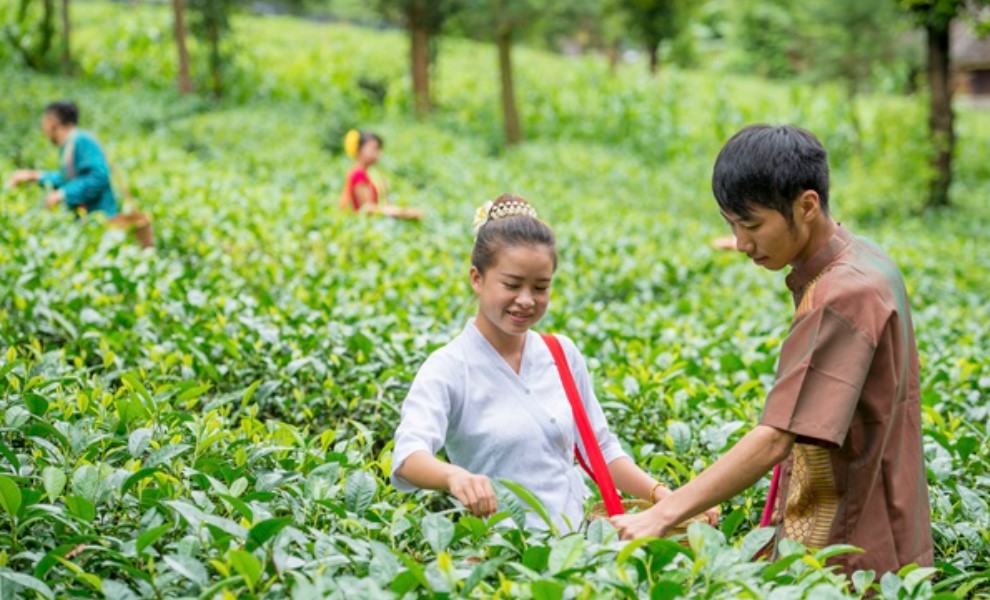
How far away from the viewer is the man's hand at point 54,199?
725 centimetres

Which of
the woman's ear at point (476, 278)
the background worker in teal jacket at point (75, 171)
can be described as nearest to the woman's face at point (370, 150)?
the background worker in teal jacket at point (75, 171)

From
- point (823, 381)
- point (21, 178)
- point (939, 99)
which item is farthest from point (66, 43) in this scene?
point (823, 381)

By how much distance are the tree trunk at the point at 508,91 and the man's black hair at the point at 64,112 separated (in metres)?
11.2

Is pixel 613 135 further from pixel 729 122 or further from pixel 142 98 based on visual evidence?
pixel 142 98

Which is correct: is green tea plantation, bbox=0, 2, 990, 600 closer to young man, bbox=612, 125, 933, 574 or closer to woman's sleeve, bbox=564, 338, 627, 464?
young man, bbox=612, 125, 933, 574

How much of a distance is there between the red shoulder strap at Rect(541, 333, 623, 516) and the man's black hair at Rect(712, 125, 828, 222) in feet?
2.21

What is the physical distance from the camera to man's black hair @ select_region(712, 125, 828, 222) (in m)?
2.15

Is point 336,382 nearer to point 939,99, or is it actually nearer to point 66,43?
point 939,99

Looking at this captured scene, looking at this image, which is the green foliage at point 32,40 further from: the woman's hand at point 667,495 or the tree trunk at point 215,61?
the woman's hand at point 667,495

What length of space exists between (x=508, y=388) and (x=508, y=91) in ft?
53.9

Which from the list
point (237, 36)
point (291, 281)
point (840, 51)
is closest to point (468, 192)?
point (291, 281)

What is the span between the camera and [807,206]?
7.18 feet

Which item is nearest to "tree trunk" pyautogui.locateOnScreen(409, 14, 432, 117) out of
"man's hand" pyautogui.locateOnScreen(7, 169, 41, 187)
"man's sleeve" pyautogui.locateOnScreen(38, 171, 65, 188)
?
"man's hand" pyautogui.locateOnScreen(7, 169, 41, 187)

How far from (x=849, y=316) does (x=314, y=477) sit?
1181mm
